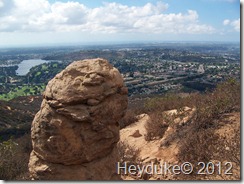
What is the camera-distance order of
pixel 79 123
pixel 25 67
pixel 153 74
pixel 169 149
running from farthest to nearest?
pixel 25 67, pixel 153 74, pixel 169 149, pixel 79 123

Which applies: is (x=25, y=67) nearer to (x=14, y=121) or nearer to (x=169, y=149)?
(x=14, y=121)

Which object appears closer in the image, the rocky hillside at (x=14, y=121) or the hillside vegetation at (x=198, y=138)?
the hillside vegetation at (x=198, y=138)

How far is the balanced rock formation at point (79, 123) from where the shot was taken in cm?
436

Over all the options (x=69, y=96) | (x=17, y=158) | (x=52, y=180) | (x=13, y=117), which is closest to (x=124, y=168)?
(x=52, y=180)

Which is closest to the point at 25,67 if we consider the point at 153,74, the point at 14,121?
the point at 153,74

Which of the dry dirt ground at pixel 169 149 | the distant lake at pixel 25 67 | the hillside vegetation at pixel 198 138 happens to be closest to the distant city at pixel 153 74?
the distant lake at pixel 25 67

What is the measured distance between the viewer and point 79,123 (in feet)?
14.4

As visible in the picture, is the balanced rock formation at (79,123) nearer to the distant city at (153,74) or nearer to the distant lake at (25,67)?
the distant city at (153,74)

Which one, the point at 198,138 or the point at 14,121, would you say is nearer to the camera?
the point at 198,138

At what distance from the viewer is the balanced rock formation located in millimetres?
4355

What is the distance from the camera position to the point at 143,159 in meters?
6.69

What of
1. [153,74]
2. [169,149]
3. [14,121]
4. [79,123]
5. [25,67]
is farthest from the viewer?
[25,67]

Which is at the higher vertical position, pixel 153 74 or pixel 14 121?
pixel 153 74

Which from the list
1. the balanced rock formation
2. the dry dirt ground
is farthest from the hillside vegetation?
the balanced rock formation
